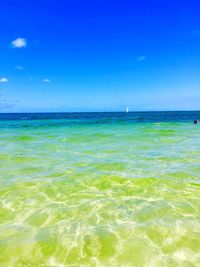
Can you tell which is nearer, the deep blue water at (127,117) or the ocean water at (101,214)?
the ocean water at (101,214)

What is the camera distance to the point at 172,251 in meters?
3.72

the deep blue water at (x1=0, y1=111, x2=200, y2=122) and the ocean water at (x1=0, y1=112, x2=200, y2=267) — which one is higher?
the ocean water at (x1=0, y1=112, x2=200, y2=267)

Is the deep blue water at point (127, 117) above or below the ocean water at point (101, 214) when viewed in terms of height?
below

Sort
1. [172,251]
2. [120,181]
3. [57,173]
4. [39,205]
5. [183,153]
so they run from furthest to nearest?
1. [183,153]
2. [57,173]
3. [120,181]
4. [39,205]
5. [172,251]

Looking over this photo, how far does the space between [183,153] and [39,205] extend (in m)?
8.24

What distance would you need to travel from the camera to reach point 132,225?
4523 mm

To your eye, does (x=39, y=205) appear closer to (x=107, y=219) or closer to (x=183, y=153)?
(x=107, y=219)

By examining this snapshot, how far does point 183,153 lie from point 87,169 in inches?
216

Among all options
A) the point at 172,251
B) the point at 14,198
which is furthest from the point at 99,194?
the point at 172,251

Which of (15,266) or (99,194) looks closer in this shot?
(15,266)

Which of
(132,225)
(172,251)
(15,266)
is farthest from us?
(132,225)

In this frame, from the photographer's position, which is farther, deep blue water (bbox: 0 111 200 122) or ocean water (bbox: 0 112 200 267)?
deep blue water (bbox: 0 111 200 122)

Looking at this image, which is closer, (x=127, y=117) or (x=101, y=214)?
(x=101, y=214)

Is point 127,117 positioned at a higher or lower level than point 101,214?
lower
